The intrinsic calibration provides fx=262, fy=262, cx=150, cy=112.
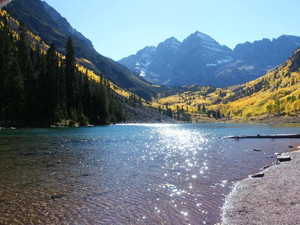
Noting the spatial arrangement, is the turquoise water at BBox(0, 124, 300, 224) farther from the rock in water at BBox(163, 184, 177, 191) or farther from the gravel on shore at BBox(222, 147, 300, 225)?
the gravel on shore at BBox(222, 147, 300, 225)

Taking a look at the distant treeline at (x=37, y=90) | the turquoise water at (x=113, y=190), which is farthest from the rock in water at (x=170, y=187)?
the distant treeline at (x=37, y=90)

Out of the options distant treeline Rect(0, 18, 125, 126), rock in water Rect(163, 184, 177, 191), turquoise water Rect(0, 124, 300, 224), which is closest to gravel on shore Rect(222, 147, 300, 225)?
turquoise water Rect(0, 124, 300, 224)

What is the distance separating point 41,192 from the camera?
66.5 ft

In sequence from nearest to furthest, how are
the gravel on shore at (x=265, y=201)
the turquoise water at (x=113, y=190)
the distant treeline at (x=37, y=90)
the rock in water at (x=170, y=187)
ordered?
the gravel on shore at (x=265, y=201)
the turquoise water at (x=113, y=190)
the rock in water at (x=170, y=187)
the distant treeline at (x=37, y=90)

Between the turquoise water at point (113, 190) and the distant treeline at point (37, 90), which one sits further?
the distant treeline at point (37, 90)

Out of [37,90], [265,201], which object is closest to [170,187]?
[265,201]

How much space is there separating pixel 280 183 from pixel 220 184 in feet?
16.0

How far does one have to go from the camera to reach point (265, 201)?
55.9ft

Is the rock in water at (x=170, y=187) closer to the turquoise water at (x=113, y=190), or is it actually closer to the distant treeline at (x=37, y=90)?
the turquoise water at (x=113, y=190)

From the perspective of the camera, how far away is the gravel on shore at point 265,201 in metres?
14.0

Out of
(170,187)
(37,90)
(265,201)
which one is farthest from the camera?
(37,90)

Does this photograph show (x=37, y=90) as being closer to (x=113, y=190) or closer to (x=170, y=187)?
(x=113, y=190)

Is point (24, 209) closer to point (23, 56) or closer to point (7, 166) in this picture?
A: point (7, 166)

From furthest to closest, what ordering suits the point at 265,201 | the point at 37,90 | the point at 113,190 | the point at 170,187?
the point at 37,90
the point at 170,187
the point at 113,190
the point at 265,201
